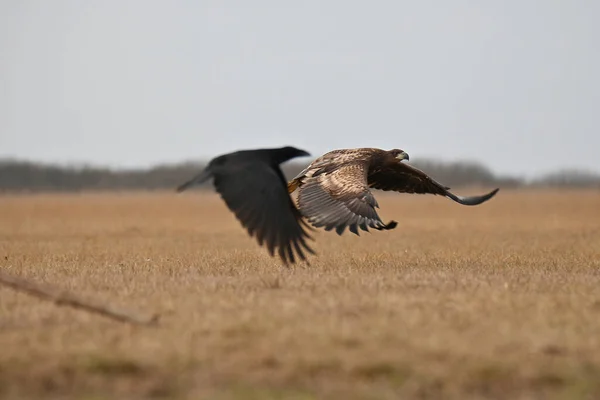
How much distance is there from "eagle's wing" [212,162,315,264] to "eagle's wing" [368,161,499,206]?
4.00 meters

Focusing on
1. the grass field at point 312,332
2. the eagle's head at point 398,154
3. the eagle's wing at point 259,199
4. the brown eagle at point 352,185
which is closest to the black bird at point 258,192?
the eagle's wing at point 259,199

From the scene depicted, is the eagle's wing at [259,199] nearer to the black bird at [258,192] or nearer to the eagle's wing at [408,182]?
the black bird at [258,192]

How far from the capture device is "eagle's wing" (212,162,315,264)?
934 centimetres

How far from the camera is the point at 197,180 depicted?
903 cm

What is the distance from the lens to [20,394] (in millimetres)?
6035

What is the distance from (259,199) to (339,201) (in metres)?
2.33

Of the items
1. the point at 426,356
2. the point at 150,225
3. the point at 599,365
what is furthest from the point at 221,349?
the point at 150,225

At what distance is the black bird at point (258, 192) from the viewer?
934cm

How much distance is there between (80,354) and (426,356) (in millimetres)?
2240

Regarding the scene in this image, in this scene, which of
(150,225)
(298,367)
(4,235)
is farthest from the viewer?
(150,225)

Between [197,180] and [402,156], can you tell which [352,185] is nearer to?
[402,156]

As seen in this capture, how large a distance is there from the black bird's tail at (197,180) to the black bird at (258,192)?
8 cm

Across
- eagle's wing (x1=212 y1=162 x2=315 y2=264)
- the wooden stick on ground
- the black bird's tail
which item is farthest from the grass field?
the black bird's tail

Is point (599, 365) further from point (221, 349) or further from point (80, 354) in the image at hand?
point (80, 354)
